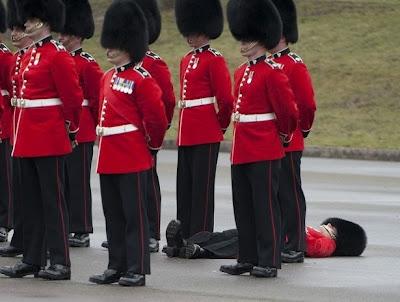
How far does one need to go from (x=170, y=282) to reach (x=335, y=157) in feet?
39.6

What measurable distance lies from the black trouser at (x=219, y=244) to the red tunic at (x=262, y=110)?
1.14m

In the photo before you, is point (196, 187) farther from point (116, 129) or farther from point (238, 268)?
point (116, 129)

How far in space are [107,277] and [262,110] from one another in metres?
1.61

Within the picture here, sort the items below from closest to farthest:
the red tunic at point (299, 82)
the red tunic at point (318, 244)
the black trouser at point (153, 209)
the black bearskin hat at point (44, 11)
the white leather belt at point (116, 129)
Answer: the white leather belt at point (116, 129)
the black bearskin hat at point (44, 11)
the red tunic at point (299, 82)
the red tunic at point (318, 244)
the black trouser at point (153, 209)

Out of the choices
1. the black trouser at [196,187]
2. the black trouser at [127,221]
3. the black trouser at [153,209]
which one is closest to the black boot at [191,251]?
the black trouser at [196,187]

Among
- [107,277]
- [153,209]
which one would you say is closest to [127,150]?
[107,277]

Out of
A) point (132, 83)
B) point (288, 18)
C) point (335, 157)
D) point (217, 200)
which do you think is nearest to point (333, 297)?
point (132, 83)

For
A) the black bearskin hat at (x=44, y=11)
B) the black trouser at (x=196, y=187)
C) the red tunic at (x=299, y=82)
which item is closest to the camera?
the black bearskin hat at (x=44, y=11)

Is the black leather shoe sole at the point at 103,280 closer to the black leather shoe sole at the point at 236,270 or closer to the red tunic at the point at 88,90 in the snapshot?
the black leather shoe sole at the point at 236,270

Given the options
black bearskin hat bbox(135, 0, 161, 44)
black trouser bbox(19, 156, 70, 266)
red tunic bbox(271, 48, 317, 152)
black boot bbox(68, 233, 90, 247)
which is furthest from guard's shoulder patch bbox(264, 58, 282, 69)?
black boot bbox(68, 233, 90, 247)

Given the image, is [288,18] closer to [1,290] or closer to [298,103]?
[298,103]

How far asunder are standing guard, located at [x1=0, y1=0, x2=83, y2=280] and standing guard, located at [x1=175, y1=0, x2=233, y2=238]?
176 centimetres

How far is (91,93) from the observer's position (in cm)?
1260

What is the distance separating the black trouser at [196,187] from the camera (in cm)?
1227
